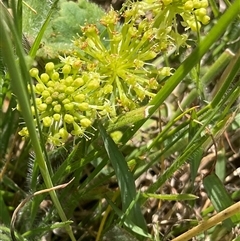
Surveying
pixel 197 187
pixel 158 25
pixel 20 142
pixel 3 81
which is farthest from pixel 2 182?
pixel 158 25

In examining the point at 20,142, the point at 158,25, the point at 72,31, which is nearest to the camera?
the point at 158,25

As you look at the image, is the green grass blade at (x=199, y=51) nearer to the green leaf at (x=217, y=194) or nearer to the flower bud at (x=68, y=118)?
the flower bud at (x=68, y=118)

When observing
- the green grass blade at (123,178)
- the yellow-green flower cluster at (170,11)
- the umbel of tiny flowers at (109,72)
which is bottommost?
the green grass blade at (123,178)

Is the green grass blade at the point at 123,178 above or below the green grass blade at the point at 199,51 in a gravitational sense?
below

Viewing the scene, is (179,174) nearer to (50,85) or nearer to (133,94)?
(133,94)

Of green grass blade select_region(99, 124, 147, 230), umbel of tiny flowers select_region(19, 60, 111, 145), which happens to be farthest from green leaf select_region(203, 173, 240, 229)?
umbel of tiny flowers select_region(19, 60, 111, 145)

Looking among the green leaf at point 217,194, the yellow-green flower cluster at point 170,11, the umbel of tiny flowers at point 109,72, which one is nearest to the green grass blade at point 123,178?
the umbel of tiny flowers at point 109,72
